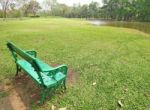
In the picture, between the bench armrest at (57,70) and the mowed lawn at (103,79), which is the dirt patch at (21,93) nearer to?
the mowed lawn at (103,79)

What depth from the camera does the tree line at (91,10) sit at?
70.9m

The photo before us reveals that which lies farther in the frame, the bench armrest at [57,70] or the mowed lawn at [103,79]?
the mowed lawn at [103,79]

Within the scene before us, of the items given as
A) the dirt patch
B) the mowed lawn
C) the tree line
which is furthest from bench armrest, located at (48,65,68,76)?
the tree line

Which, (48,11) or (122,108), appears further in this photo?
(48,11)

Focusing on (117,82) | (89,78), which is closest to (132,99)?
(117,82)

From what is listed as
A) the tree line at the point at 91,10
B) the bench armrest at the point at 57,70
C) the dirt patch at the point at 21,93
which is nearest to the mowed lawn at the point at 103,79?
the dirt patch at the point at 21,93

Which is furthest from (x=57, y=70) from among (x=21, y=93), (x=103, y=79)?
(x=103, y=79)

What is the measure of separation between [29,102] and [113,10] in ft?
328

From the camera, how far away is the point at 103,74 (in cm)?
628

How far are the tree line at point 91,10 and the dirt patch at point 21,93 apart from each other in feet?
184

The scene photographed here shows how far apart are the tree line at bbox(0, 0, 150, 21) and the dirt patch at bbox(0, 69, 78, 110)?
56.0 m

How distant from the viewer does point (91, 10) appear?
5094 inches

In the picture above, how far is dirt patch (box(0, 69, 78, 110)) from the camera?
447 centimetres

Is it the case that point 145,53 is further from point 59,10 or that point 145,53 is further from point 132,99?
point 59,10
